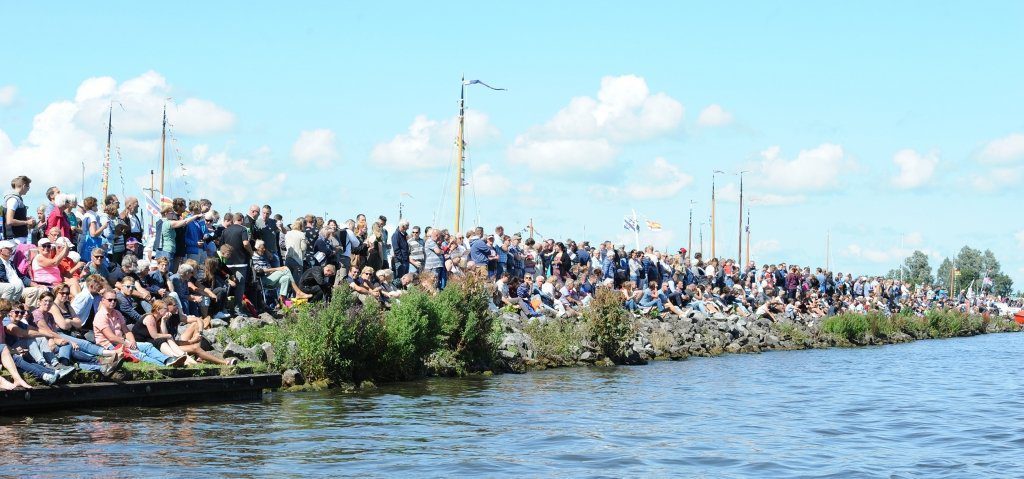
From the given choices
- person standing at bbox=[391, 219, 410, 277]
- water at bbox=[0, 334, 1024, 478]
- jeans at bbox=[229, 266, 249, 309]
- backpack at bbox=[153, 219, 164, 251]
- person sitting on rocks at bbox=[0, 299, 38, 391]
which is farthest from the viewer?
person standing at bbox=[391, 219, 410, 277]

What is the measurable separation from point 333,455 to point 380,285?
11.5 metres

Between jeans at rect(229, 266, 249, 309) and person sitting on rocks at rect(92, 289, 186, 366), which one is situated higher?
jeans at rect(229, 266, 249, 309)

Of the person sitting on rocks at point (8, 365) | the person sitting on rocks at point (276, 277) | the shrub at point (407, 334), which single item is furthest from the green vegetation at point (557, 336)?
the person sitting on rocks at point (8, 365)

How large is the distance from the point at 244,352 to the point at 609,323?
38.0 ft

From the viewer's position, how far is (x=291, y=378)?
70.5ft

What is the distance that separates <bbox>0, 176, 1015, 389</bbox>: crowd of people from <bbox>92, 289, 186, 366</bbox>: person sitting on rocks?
0.02 m

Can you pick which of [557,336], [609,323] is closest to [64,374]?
[557,336]

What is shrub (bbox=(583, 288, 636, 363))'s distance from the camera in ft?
97.8

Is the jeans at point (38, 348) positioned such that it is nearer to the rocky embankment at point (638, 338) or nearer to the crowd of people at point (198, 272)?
the crowd of people at point (198, 272)

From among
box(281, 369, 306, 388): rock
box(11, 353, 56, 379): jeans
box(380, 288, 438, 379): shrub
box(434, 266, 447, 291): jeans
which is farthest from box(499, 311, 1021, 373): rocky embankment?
box(11, 353, 56, 379): jeans

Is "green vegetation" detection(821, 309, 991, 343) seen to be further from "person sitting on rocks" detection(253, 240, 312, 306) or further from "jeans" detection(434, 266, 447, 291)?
"person sitting on rocks" detection(253, 240, 312, 306)

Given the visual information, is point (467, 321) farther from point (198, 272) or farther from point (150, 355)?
point (150, 355)

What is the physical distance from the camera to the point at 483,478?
45.9 ft

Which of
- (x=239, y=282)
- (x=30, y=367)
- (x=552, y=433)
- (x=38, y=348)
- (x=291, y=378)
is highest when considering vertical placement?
(x=239, y=282)
